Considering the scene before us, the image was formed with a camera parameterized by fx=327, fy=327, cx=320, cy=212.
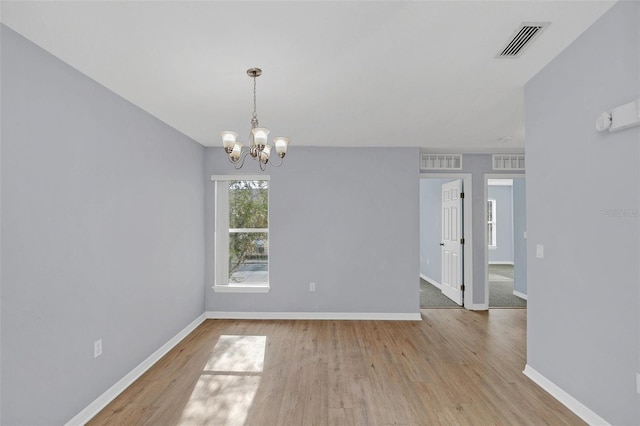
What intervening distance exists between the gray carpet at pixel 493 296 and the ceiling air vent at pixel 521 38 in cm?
420

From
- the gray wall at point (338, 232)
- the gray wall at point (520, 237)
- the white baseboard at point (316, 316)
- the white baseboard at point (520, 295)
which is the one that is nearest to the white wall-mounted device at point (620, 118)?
the gray wall at point (338, 232)

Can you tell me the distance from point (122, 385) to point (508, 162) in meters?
5.82

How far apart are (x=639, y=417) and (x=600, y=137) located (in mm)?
1588

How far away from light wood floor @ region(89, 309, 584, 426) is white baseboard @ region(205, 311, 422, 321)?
1.24 feet

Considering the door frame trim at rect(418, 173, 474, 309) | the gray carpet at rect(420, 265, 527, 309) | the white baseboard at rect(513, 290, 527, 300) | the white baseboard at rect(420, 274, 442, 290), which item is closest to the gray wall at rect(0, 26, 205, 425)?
the door frame trim at rect(418, 173, 474, 309)

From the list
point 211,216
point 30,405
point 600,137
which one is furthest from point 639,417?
point 211,216

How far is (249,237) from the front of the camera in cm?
497

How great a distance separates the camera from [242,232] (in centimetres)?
496

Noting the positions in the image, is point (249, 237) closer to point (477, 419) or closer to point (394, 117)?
point (394, 117)

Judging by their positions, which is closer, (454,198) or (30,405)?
(30,405)

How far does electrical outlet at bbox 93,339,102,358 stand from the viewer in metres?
2.50

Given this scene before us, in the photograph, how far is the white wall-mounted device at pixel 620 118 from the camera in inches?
67.3

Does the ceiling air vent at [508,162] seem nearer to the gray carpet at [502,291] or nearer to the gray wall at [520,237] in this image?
the gray wall at [520,237]

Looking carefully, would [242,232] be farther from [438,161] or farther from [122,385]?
[438,161]
